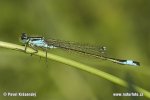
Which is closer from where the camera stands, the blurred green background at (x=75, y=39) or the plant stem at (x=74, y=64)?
the plant stem at (x=74, y=64)

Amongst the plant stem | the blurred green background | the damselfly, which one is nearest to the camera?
the plant stem

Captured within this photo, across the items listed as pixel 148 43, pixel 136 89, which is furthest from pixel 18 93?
pixel 148 43

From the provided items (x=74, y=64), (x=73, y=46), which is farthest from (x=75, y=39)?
(x=74, y=64)

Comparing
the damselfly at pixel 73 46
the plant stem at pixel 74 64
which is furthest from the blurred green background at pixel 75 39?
the plant stem at pixel 74 64

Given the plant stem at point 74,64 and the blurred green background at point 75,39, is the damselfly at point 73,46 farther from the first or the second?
the plant stem at point 74,64

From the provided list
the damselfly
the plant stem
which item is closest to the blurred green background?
the damselfly

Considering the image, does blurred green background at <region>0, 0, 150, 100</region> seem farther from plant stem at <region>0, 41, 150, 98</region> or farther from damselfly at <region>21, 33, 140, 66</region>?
plant stem at <region>0, 41, 150, 98</region>

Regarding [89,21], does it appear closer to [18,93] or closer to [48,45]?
[48,45]

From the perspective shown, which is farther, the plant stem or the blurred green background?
the blurred green background

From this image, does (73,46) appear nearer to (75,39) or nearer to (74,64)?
(75,39)
